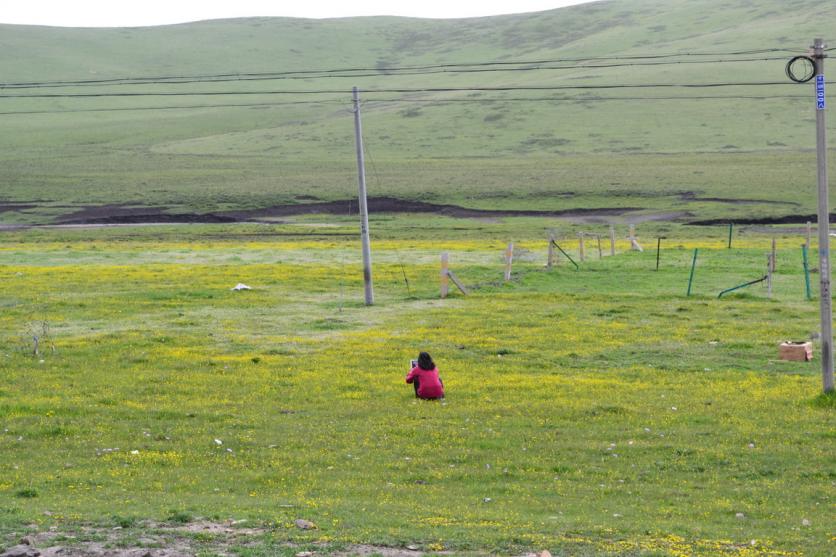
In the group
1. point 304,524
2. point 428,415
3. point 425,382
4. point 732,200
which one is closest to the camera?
point 304,524

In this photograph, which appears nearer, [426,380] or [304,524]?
[304,524]

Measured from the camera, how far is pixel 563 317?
102ft

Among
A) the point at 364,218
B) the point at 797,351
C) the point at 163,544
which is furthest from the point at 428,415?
the point at 364,218

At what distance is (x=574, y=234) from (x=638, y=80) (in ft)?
298

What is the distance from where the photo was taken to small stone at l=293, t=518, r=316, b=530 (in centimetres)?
1087

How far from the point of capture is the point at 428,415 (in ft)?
60.5

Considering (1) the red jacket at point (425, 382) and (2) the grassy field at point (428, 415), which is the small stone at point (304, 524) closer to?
(2) the grassy field at point (428, 415)

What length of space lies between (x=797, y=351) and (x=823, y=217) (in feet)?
24.4

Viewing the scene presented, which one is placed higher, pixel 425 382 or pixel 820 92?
pixel 820 92

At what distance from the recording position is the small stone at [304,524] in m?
10.9

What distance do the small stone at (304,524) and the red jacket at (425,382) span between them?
8551mm

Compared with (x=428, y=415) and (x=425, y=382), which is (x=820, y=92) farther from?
(x=425, y=382)

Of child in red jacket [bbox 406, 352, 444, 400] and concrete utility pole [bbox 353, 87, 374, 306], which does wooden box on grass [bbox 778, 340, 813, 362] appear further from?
concrete utility pole [bbox 353, 87, 374, 306]

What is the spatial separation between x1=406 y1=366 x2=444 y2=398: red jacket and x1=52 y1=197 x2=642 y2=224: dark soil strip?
Answer: 6951cm
